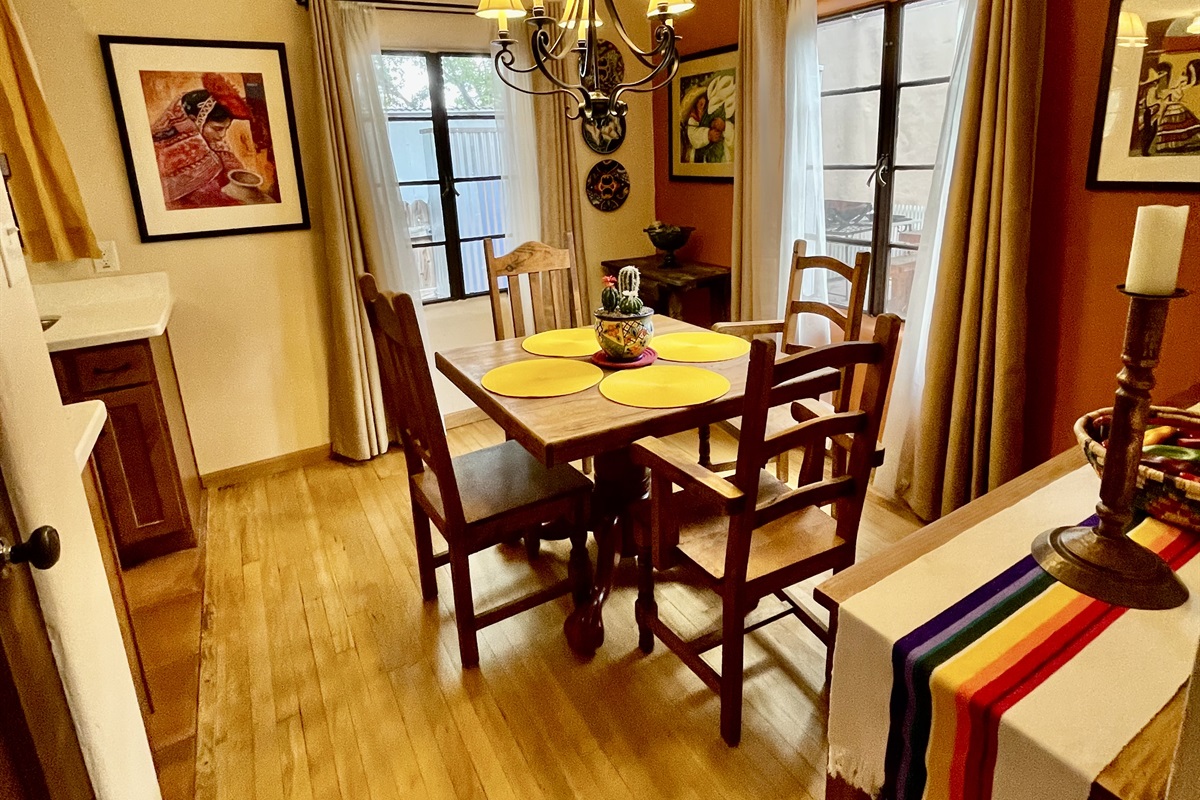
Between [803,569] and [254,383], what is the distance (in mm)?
2667

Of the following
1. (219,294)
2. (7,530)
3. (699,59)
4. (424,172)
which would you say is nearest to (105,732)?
(7,530)

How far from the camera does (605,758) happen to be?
5.77 ft

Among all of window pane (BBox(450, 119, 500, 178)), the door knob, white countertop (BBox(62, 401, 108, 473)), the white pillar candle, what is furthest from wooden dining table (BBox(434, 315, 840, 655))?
window pane (BBox(450, 119, 500, 178))

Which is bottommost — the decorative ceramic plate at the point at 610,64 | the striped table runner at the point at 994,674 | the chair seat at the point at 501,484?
the chair seat at the point at 501,484

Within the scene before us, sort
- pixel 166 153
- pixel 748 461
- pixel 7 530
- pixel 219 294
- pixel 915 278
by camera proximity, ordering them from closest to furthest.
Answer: pixel 7 530
pixel 748 461
pixel 915 278
pixel 166 153
pixel 219 294

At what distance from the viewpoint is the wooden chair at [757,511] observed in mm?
1470

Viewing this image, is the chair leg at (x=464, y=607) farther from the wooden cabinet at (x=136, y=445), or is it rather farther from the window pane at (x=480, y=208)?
the window pane at (x=480, y=208)

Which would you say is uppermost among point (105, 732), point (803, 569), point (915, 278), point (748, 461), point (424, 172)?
point (424, 172)

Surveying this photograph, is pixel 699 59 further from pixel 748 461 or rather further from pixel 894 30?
pixel 748 461

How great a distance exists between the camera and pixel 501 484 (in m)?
2.13

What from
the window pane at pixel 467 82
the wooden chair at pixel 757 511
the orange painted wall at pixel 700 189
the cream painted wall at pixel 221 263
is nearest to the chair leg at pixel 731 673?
the wooden chair at pixel 757 511

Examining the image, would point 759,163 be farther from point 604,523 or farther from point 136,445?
point 136,445

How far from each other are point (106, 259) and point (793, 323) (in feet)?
8.97

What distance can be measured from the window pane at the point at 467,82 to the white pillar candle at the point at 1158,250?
3.24 meters
